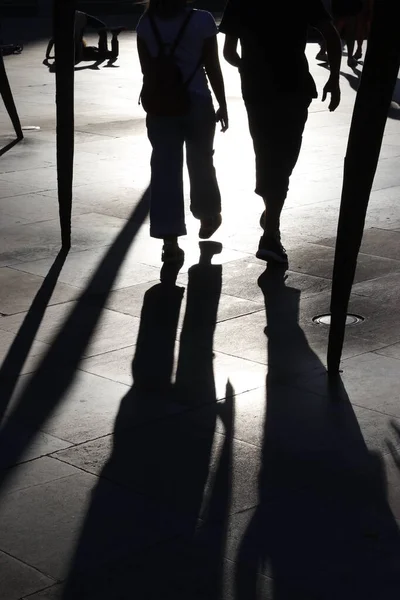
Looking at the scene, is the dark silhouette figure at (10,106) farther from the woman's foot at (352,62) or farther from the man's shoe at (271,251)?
the woman's foot at (352,62)

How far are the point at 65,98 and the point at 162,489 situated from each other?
160 inches

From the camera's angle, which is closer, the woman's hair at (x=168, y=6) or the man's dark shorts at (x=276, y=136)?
the woman's hair at (x=168, y=6)

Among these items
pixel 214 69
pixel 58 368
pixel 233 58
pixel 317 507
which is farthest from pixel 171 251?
pixel 317 507

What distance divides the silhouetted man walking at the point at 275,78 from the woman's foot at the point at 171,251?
1.78ft

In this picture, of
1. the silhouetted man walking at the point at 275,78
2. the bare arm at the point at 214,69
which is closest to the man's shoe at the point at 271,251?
the silhouetted man walking at the point at 275,78

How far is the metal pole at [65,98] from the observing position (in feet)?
25.4

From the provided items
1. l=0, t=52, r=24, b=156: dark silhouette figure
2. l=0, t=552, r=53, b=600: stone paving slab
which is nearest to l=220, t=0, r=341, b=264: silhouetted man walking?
l=0, t=552, r=53, b=600: stone paving slab

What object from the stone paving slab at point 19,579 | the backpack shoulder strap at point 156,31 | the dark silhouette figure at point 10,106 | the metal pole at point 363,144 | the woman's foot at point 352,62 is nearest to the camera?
the stone paving slab at point 19,579

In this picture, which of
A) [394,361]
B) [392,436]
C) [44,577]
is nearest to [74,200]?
[394,361]

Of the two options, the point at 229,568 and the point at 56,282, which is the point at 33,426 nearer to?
the point at 229,568

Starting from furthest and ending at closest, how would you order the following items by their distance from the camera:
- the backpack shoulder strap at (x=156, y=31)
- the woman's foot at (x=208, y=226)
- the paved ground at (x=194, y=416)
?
the woman's foot at (x=208, y=226), the backpack shoulder strap at (x=156, y=31), the paved ground at (x=194, y=416)

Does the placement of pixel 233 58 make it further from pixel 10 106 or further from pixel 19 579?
pixel 10 106

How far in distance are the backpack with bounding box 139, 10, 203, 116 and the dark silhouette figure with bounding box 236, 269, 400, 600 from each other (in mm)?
2437

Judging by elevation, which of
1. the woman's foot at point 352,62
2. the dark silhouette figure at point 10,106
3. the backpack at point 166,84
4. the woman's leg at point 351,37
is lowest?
the woman's foot at point 352,62
